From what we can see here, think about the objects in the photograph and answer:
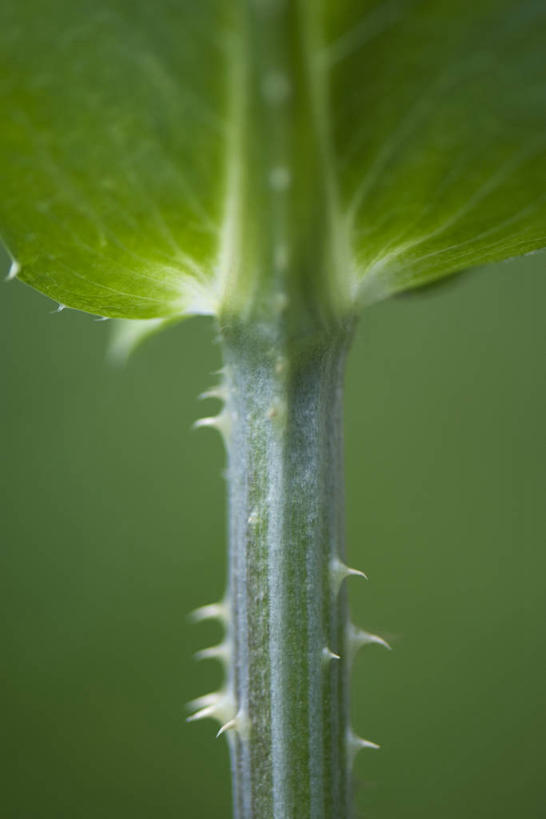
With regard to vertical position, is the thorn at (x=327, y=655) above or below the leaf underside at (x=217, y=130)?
below

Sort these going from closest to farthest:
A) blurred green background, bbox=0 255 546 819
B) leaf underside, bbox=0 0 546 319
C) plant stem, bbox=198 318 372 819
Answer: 1. leaf underside, bbox=0 0 546 319
2. plant stem, bbox=198 318 372 819
3. blurred green background, bbox=0 255 546 819

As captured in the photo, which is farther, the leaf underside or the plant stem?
the plant stem

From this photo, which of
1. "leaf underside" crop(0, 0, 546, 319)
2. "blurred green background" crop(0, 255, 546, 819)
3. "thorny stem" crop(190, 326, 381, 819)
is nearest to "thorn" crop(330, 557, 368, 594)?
"thorny stem" crop(190, 326, 381, 819)

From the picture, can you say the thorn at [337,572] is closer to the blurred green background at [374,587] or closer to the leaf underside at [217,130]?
the leaf underside at [217,130]

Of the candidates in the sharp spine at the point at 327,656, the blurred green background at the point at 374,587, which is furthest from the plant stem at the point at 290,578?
the blurred green background at the point at 374,587

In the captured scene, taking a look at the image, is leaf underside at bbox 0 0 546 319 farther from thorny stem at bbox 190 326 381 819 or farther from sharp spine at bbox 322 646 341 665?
sharp spine at bbox 322 646 341 665

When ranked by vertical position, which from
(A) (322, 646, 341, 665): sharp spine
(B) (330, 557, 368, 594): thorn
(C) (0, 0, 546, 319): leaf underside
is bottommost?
(A) (322, 646, 341, 665): sharp spine

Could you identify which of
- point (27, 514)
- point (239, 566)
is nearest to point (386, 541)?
point (27, 514)
